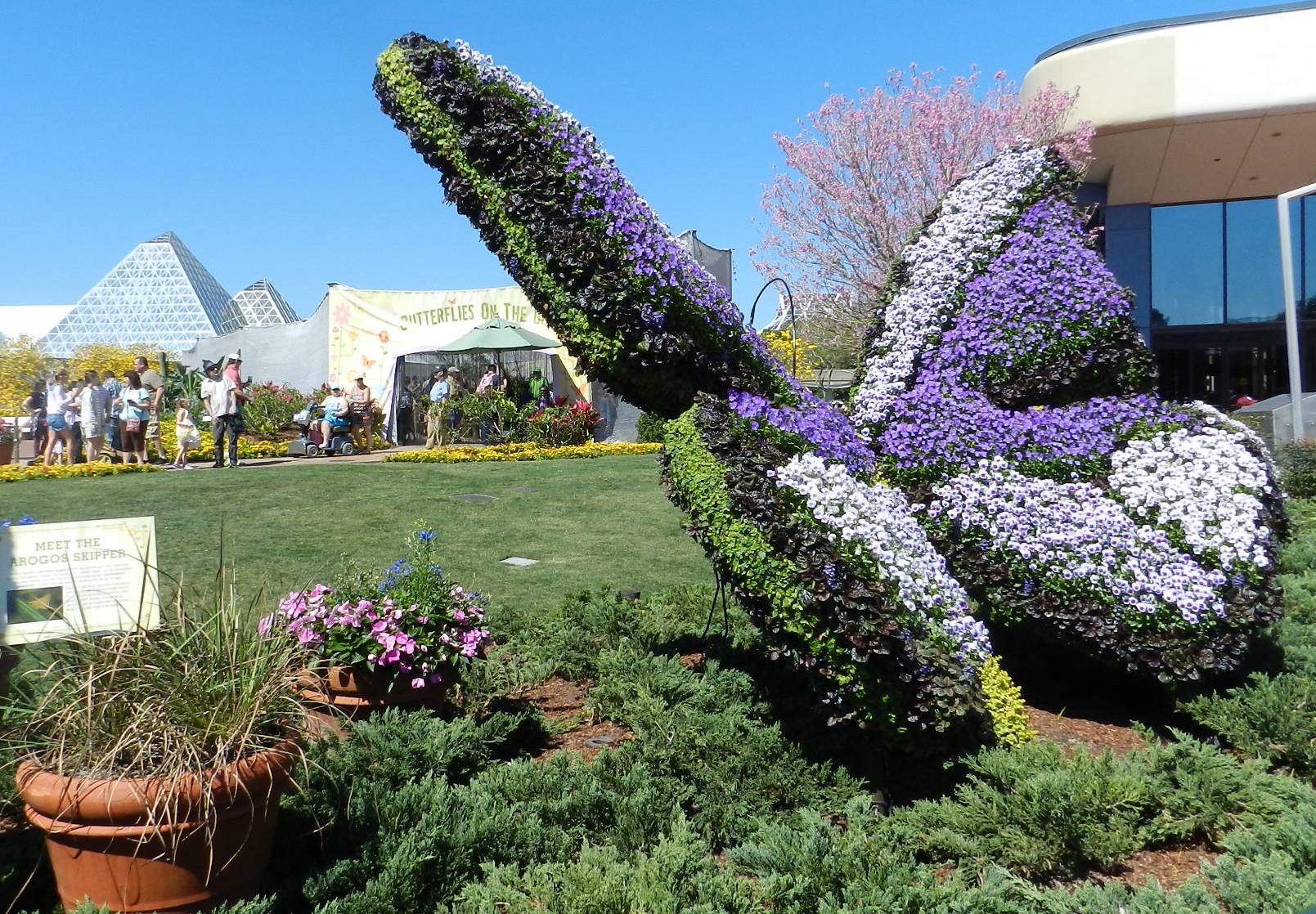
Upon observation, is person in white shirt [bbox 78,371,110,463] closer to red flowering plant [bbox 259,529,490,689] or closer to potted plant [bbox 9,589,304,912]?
red flowering plant [bbox 259,529,490,689]

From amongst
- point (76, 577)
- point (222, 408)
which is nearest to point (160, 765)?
point (76, 577)

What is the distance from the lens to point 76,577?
326 centimetres

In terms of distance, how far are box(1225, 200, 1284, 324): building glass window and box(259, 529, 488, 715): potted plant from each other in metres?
26.4

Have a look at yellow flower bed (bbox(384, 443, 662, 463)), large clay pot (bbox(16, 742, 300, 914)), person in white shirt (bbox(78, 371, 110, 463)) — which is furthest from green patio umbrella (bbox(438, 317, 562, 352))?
large clay pot (bbox(16, 742, 300, 914))

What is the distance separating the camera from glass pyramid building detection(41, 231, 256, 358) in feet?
250

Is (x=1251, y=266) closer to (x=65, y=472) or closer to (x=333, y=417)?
(x=333, y=417)

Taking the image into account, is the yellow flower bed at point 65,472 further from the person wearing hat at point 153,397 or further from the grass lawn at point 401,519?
the person wearing hat at point 153,397

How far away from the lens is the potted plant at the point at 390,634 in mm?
4344

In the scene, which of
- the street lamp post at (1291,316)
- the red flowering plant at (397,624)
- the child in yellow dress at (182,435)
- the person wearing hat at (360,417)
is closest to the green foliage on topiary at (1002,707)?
the red flowering plant at (397,624)

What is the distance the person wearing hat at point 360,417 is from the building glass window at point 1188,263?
20266 mm

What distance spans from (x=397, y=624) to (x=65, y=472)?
12146 millimetres

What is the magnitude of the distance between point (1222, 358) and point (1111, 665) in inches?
983

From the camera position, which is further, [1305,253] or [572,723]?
[1305,253]

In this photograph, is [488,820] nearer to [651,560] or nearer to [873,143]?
[651,560]
